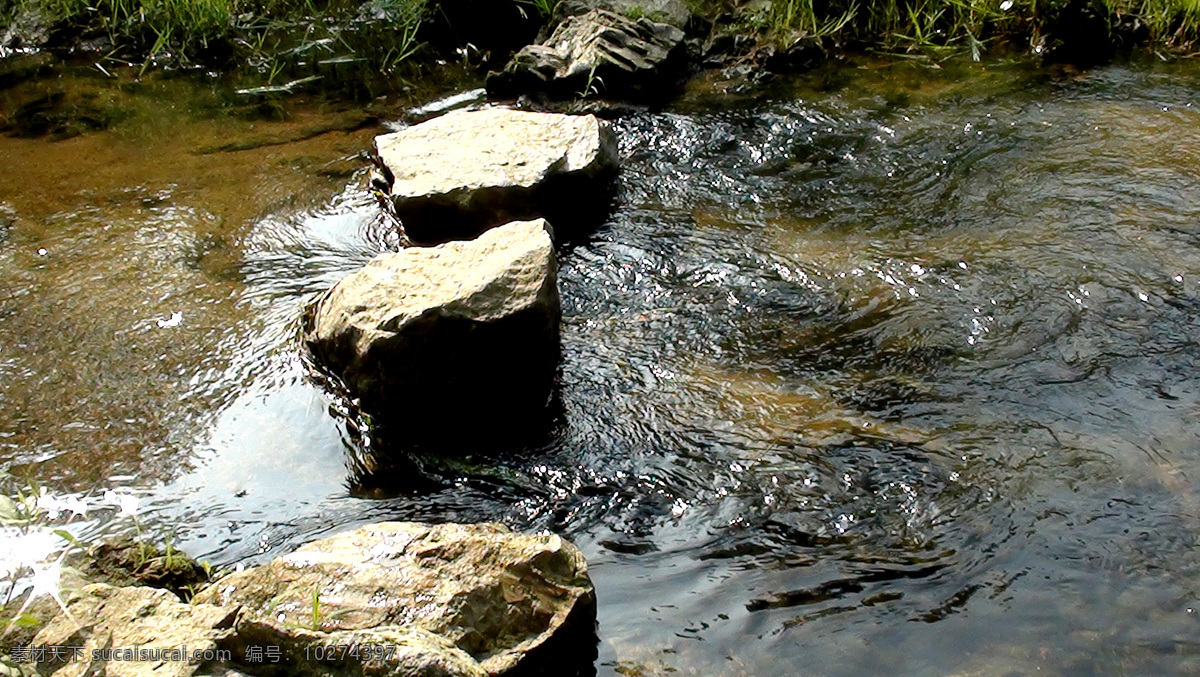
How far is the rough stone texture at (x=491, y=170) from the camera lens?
4.31 m

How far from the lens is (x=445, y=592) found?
2.41 metres

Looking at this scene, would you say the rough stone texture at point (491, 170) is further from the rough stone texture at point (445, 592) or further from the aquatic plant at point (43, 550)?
the rough stone texture at point (445, 592)

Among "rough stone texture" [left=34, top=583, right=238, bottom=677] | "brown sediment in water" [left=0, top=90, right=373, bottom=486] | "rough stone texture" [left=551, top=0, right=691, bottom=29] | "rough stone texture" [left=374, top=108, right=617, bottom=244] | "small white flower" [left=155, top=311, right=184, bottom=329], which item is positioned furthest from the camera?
"rough stone texture" [left=551, top=0, right=691, bottom=29]

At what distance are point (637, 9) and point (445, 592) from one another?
14.8 feet

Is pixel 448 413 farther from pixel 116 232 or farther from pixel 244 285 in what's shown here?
pixel 116 232

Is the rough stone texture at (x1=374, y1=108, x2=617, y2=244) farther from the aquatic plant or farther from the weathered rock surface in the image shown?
the weathered rock surface

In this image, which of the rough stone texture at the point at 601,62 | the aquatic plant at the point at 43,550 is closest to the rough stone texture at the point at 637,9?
the rough stone texture at the point at 601,62

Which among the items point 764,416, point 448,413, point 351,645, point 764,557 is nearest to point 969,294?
point 764,416

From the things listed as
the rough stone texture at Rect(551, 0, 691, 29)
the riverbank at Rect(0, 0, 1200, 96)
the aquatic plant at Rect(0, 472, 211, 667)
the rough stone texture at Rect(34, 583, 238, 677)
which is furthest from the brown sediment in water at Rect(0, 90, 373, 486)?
the rough stone texture at Rect(551, 0, 691, 29)

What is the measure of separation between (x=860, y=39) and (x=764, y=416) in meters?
3.84

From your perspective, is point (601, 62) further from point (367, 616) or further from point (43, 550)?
point (43, 550)

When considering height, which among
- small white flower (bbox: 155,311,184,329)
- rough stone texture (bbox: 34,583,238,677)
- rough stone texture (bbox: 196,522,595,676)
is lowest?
rough stone texture (bbox: 196,522,595,676)

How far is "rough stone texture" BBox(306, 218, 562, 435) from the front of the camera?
125 inches

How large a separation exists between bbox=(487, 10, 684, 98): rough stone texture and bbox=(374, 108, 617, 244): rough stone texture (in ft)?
3.12
